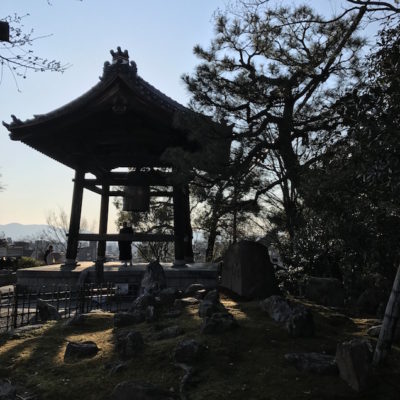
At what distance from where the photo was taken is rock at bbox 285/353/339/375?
140 inches

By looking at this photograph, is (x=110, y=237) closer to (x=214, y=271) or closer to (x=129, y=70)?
(x=214, y=271)

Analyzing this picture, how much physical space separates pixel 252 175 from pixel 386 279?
3.24 meters

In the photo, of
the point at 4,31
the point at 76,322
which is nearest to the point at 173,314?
the point at 76,322

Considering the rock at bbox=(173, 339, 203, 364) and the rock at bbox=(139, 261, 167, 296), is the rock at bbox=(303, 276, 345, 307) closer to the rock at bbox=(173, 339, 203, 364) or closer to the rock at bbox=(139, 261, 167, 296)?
the rock at bbox=(139, 261, 167, 296)

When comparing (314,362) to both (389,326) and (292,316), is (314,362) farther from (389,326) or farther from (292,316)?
(292,316)

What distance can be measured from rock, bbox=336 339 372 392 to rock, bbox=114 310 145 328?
3115 millimetres

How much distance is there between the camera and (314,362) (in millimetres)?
3656

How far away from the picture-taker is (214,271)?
10734mm

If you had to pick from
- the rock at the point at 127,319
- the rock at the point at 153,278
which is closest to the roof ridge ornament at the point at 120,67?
the rock at the point at 153,278

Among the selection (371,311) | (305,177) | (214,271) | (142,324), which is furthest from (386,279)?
(214,271)

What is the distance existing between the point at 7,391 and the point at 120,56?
9686mm

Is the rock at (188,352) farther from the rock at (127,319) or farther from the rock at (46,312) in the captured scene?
the rock at (46,312)

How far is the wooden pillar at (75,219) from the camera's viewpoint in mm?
12148

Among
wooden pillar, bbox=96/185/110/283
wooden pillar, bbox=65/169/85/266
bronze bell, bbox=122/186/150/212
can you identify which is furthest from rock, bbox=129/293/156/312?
wooden pillar, bbox=96/185/110/283
